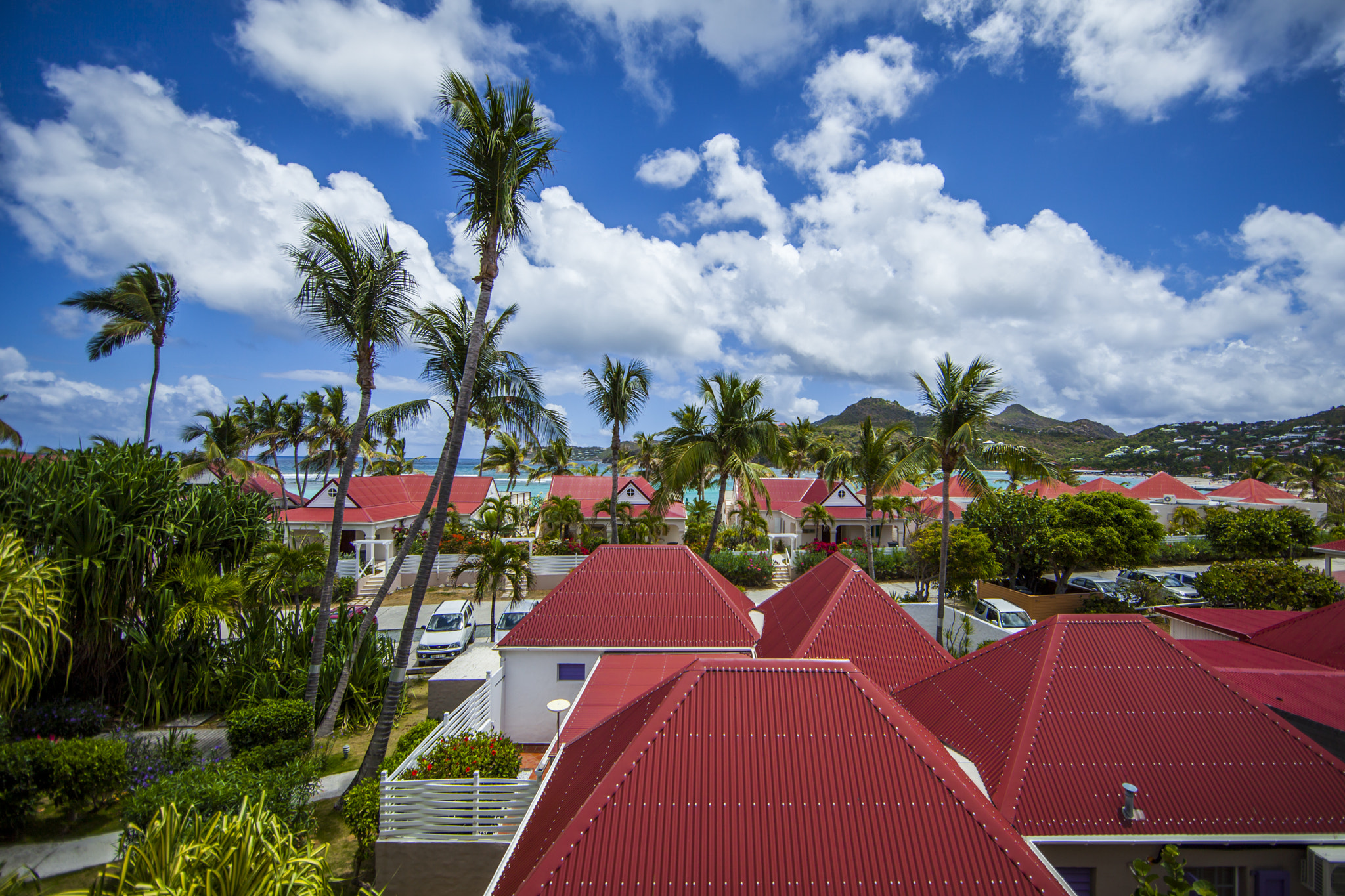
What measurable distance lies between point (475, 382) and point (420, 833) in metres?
8.57

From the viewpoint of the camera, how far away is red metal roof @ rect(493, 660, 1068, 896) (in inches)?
211

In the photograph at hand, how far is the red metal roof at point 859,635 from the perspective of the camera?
11781 mm

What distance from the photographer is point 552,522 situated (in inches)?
1300

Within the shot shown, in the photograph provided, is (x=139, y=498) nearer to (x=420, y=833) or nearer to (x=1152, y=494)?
(x=420, y=833)

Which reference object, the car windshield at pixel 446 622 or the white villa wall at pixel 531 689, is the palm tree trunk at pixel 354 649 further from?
the car windshield at pixel 446 622

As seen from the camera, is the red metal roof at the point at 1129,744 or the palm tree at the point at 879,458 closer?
the red metal roof at the point at 1129,744

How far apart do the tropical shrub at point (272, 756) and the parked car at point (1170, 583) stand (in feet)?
104

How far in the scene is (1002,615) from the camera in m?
20.5

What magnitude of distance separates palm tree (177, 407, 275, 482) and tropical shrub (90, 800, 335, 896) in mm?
30001

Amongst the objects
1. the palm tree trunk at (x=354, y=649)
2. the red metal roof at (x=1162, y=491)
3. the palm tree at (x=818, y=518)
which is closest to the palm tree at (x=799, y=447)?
the palm tree at (x=818, y=518)

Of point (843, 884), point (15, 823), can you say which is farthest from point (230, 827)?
point (15, 823)

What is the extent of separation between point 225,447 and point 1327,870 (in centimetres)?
4733

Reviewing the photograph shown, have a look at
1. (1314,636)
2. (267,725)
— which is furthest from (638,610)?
(1314,636)

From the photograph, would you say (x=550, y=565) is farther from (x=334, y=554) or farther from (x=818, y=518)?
(x=334, y=554)
